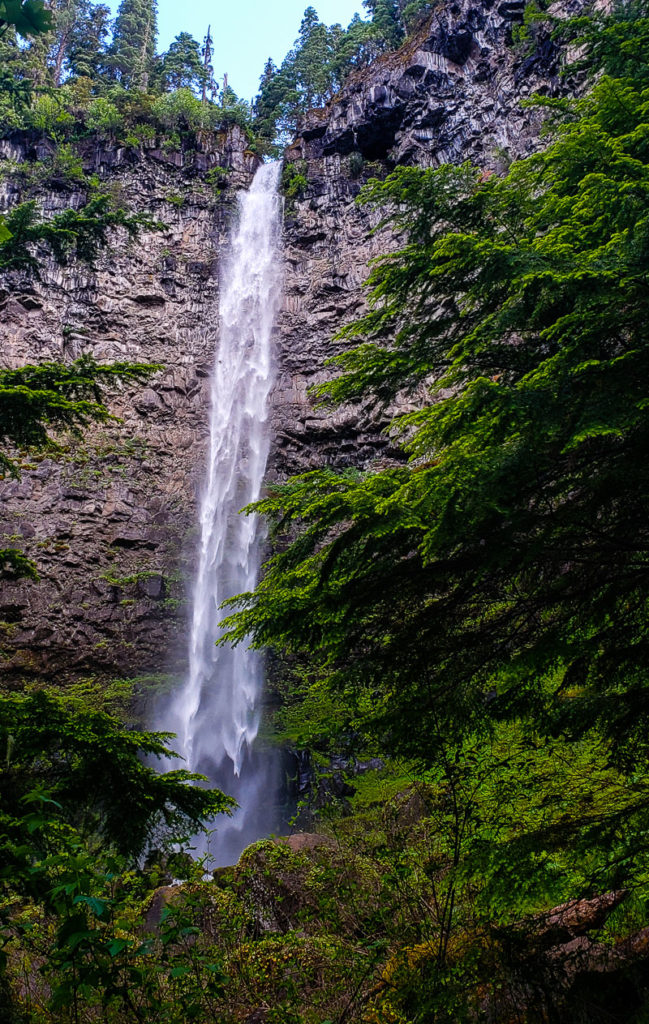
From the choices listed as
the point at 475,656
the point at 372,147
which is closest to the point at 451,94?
the point at 372,147

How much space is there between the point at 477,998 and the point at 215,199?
89.9 feet

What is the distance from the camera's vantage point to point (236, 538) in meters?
19.9

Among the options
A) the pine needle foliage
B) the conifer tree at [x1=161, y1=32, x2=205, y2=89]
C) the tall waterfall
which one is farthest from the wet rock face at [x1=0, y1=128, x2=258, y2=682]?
the pine needle foliage

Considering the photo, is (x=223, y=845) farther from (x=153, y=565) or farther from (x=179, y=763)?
(x=153, y=565)

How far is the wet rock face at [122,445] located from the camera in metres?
17.1

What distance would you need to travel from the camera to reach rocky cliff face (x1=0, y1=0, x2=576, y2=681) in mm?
17625

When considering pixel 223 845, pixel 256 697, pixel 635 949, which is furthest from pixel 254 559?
pixel 635 949

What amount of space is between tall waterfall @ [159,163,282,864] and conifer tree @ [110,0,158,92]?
13.2 meters

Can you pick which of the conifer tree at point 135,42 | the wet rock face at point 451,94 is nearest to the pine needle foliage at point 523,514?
the wet rock face at point 451,94

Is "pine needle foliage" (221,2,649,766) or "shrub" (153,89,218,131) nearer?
"pine needle foliage" (221,2,649,766)

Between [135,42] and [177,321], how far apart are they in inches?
979

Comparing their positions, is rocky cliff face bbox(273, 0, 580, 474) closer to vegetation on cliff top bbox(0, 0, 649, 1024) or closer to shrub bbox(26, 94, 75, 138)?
shrub bbox(26, 94, 75, 138)

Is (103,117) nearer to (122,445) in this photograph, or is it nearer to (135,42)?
(122,445)

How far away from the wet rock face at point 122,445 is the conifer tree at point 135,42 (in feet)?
37.4
